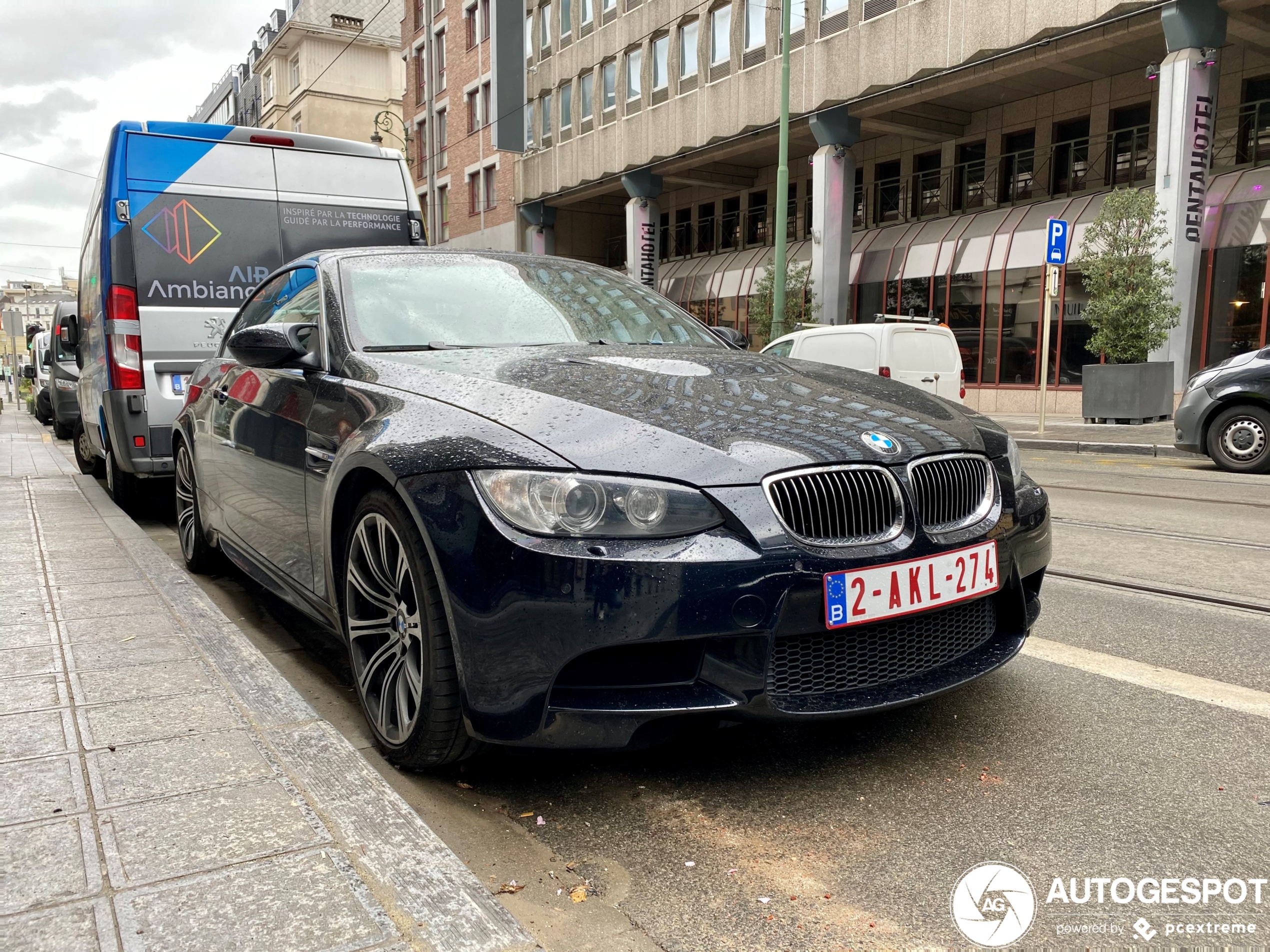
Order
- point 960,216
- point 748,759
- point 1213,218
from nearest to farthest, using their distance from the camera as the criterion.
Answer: point 748,759
point 1213,218
point 960,216

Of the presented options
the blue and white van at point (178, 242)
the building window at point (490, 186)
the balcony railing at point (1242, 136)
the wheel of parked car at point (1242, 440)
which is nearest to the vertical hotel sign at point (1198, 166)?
the balcony railing at point (1242, 136)

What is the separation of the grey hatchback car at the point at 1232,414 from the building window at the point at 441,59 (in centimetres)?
Result: 3657

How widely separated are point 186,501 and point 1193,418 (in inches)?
373

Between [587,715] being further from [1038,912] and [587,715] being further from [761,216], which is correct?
[761,216]

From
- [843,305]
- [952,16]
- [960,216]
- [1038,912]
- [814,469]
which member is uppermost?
[952,16]

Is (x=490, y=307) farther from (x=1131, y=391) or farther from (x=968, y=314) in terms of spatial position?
(x=968, y=314)

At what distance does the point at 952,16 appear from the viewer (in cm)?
2019

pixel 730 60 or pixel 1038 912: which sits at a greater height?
pixel 730 60

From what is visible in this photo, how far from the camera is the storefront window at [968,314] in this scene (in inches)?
917

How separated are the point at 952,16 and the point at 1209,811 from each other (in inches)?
827

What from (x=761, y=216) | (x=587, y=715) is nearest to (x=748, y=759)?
(x=587, y=715)

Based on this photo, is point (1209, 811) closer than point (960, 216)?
Yes

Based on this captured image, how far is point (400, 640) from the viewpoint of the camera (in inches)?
106

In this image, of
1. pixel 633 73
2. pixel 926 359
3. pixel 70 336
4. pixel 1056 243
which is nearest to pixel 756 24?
pixel 633 73
